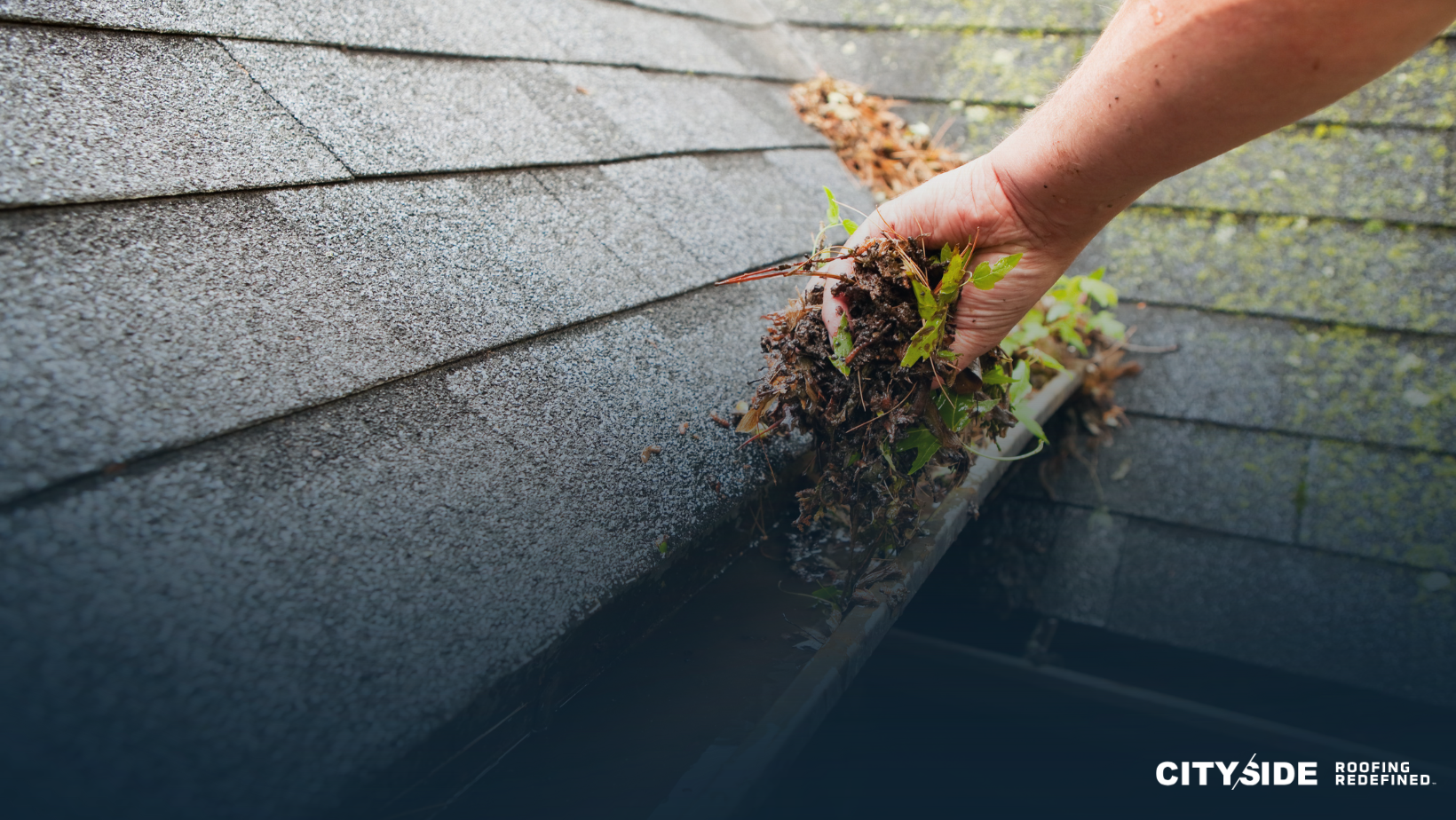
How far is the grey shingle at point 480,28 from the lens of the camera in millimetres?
1195

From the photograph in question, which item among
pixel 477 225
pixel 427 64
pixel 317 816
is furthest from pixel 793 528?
pixel 427 64

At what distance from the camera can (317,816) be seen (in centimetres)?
70

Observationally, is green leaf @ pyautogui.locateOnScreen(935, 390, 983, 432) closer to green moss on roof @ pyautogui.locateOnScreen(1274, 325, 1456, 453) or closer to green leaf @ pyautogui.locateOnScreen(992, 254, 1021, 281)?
green leaf @ pyautogui.locateOnScreen(992, 254, 1021, 281)

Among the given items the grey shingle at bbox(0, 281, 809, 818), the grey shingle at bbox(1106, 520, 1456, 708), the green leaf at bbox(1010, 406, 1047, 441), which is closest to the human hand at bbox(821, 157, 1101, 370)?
the green leaf at bbox(1010, 406, 1047, 441)

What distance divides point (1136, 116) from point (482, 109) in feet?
4.08

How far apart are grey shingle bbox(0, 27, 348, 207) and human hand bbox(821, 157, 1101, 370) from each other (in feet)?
3.17

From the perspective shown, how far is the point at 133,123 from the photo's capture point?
3.46 ft

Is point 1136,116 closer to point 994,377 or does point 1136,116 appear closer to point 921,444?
point 994,377

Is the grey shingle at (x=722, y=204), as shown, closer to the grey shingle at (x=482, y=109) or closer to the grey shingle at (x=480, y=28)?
the grey shingle at (x=482, y=109)

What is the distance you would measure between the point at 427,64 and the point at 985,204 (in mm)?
1183

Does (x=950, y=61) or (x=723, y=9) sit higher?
(x=950, y=61)

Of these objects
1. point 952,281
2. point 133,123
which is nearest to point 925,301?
point 952,281

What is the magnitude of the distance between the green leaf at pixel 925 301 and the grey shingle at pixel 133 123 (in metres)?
0.99

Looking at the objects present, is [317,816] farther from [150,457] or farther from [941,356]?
[941,356]
